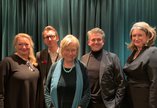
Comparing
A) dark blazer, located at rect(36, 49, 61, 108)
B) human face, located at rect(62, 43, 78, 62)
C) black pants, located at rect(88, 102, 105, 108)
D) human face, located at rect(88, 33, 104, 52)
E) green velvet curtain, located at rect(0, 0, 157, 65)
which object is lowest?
black pants, located at rect(88, 102, 105, 108)

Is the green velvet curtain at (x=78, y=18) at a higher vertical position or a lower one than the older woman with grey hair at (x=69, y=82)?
higher

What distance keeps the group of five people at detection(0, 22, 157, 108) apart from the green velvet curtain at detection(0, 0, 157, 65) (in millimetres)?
892

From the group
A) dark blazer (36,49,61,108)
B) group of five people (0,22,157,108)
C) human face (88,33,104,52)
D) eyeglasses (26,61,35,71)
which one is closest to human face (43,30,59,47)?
dark blazer (36,49,61,108)

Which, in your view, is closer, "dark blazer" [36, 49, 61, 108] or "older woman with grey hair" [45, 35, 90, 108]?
"older woman with grey hair" [45, 35, 90, 108]

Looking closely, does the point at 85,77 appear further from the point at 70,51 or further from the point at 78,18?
the point at 78,18

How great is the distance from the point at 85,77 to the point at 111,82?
0.32 meters

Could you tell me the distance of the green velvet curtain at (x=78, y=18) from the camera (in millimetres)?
3916

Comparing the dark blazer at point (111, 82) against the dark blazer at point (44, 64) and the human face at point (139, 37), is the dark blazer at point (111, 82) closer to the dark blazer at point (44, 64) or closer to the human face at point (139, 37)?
the human face at point (139, 37)

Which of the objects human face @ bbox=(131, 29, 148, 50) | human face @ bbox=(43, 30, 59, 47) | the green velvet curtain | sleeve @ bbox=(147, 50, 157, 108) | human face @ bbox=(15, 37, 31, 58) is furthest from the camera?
the green velvet curtain

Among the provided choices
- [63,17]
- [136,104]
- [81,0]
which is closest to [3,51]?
[63,17]

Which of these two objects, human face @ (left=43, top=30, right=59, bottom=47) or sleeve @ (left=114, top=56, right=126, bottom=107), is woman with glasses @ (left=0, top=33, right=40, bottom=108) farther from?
sleeve @ (left=114, top=56, right=126, bottom=107)

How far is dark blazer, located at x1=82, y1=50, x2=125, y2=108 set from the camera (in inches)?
117

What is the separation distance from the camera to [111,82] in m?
3.01

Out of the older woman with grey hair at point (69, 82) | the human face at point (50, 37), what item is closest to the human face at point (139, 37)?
the older woman with grey hair at point (69, 82)
